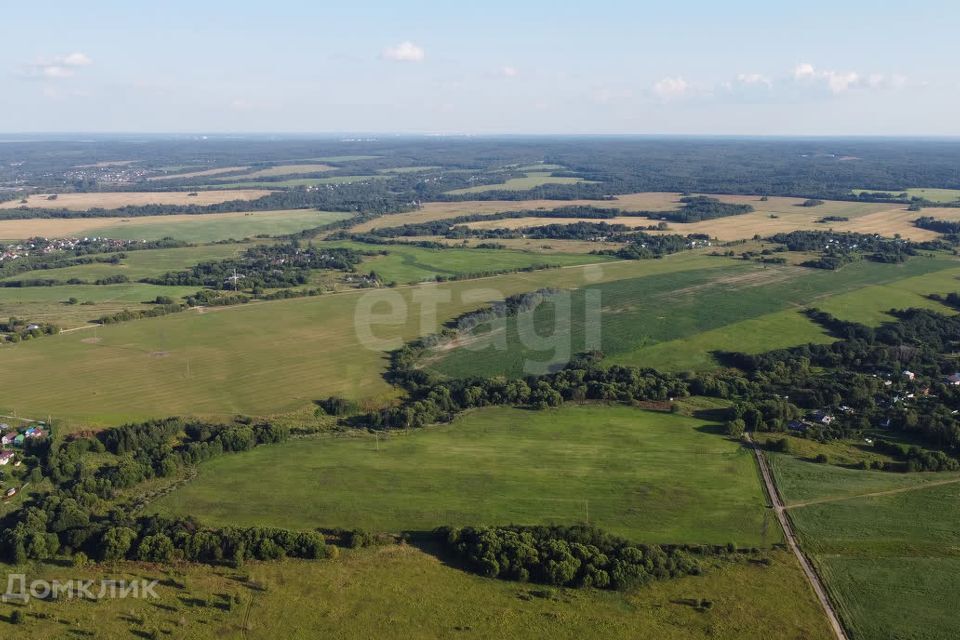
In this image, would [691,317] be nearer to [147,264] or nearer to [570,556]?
[570,556]

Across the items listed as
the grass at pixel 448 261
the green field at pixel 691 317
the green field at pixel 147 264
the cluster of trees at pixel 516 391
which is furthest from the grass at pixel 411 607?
the green field at pixel 147 264

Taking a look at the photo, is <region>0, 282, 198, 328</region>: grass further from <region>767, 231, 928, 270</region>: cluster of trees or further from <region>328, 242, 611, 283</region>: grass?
<region>767, 231, 928, 270</region>: cluster of trees

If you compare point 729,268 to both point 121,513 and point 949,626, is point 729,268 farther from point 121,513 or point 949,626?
point 121,513

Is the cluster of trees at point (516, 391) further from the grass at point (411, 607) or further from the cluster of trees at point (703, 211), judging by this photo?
the cluster of trees at point (703, 211)

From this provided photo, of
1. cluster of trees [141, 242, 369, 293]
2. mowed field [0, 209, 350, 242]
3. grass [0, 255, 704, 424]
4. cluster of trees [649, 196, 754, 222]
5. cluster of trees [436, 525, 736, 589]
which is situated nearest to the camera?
cluster of trees [436, 525, 736, 589]

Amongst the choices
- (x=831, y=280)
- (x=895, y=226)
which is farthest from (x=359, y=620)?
(x=895, y=226)

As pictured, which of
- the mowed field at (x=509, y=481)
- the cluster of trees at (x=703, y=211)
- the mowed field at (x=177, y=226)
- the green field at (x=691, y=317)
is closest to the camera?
the mowed field at (x=509, y=481)

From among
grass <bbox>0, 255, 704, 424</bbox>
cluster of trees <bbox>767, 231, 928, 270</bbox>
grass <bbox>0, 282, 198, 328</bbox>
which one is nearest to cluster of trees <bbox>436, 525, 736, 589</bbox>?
grass <bbox>0, 255, 704, 424</bbox>

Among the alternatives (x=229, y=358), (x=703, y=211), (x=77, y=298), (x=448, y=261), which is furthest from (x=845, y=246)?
(x=77, y=298)
